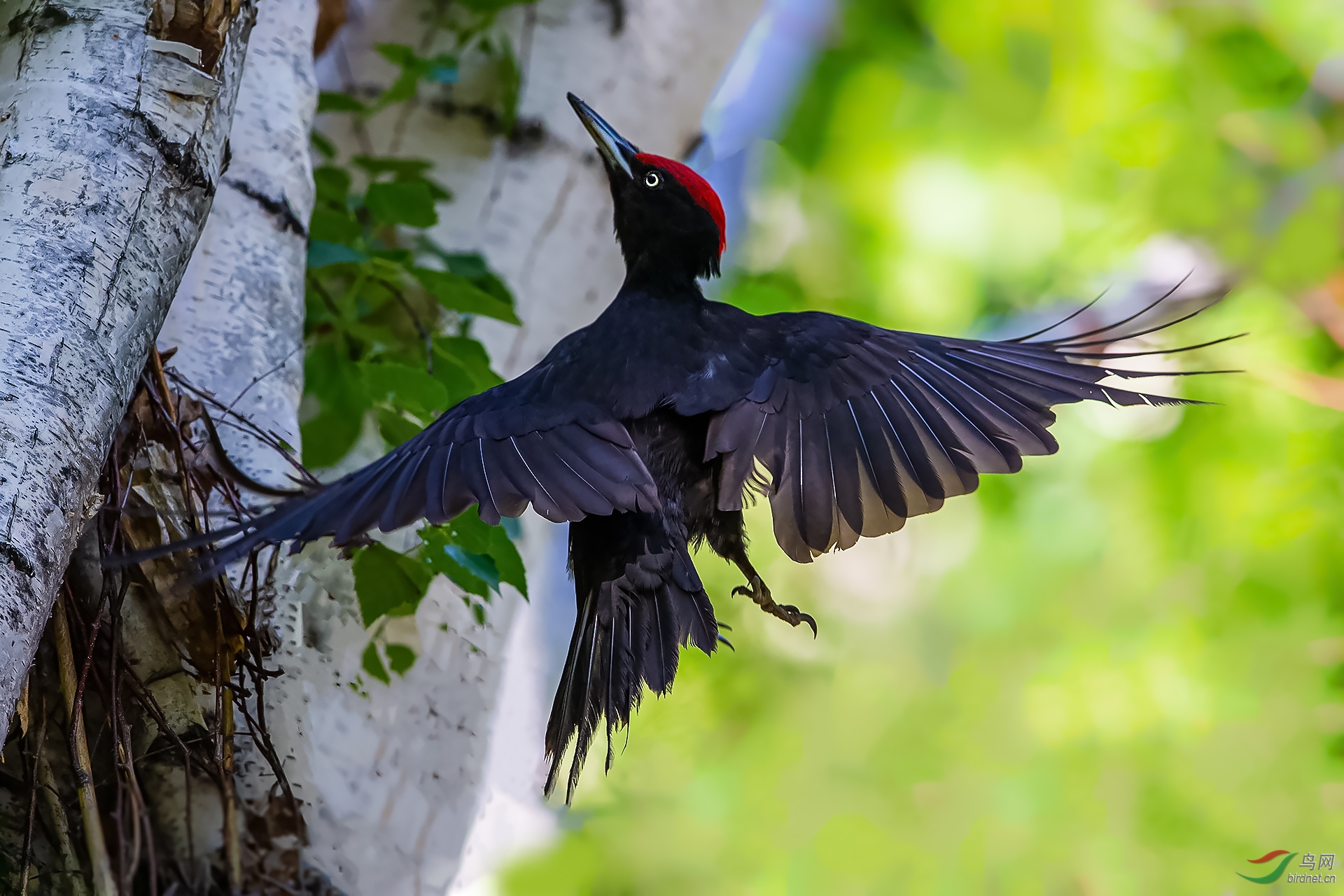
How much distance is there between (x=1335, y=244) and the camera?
3.78 metres

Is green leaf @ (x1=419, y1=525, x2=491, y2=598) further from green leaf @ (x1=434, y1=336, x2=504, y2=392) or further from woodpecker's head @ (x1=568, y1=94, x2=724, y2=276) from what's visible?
woodpecker's head @ (x1=568, y1=94, x2=724, y2=276)

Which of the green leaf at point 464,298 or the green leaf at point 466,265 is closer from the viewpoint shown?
the green leaf at point 464,298

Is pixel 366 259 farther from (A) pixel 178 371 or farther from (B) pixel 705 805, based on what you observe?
(B) pixel 705 805

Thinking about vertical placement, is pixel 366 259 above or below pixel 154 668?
above

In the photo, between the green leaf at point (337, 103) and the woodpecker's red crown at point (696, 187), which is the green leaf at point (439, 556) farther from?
the green leaf at point (337, 103)

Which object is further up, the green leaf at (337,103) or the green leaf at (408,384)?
the green leaf at (337,103)

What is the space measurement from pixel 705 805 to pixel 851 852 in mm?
542

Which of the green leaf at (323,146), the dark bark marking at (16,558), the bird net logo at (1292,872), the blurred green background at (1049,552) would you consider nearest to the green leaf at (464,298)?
the green leaf at (323,146)

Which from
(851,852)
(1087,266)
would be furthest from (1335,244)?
(851,852)

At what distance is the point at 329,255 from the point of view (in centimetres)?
198

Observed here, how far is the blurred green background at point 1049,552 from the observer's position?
350cm

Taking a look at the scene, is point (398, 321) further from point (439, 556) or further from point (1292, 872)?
point (1292, 872)

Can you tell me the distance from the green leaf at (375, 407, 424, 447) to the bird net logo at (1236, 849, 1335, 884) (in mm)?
2600

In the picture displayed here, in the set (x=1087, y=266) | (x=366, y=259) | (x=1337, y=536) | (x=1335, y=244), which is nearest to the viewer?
(x=366, y=259)
